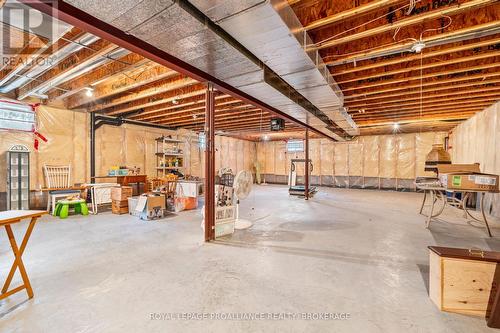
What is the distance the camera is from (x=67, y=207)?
16.0ft

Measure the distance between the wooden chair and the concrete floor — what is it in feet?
3.58

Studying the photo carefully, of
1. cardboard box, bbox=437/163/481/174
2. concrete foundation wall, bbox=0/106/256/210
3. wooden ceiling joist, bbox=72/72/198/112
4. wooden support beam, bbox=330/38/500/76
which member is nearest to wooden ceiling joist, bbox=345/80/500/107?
wooden support beam, bbox=330/38/500/76

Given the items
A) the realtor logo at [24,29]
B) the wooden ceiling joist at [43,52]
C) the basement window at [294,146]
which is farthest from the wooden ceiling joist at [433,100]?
the realtor logo at [24,29]

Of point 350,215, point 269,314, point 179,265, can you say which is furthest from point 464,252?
point 350,215

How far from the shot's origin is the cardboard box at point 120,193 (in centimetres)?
526

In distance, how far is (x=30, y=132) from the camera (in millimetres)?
5359

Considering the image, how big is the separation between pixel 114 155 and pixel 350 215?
7.33m

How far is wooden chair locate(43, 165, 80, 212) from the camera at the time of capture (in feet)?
16.8

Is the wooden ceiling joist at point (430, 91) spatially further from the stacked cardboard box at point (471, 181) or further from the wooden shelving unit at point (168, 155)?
the wooden shelving unit at point (168, 155)

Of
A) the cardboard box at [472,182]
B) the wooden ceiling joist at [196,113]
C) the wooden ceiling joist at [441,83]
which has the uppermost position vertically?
the wooden ceiling joist at [196,113]

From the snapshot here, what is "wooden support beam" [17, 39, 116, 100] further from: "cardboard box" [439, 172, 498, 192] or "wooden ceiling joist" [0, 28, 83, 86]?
"cardboard box" [439, 172, 498, 192]

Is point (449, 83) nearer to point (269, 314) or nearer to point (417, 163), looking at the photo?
point (269, 314)

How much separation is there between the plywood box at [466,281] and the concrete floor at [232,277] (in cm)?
11

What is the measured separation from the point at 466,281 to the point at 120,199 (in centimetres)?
599
